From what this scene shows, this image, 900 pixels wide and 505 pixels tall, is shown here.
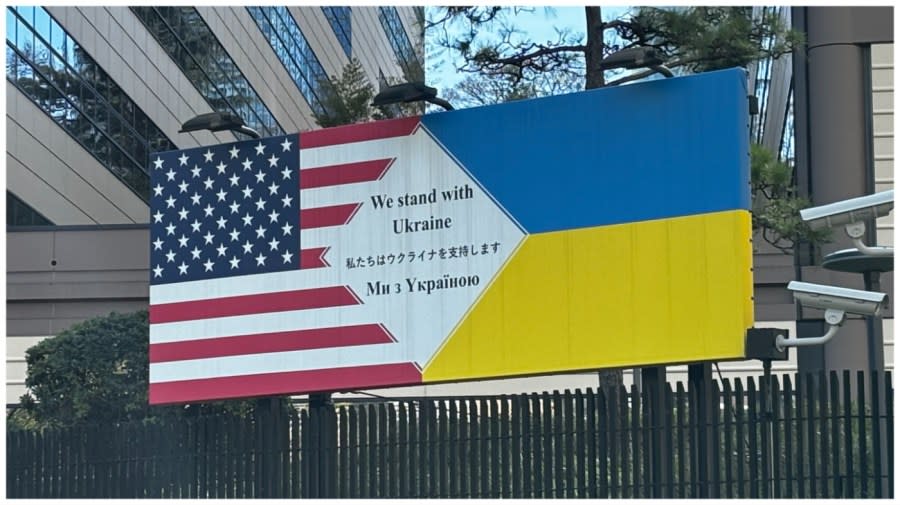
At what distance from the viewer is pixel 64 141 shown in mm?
25438

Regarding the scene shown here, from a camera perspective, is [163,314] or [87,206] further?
[87,206]

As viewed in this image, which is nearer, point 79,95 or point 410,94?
point 410,94

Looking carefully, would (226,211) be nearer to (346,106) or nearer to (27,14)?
(346,106)

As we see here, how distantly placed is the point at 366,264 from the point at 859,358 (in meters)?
9.70

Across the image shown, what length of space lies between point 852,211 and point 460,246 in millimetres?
3272

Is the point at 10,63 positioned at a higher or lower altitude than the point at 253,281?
higher

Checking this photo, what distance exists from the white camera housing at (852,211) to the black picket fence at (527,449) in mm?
1280

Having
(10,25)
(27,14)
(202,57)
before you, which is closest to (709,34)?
(10,25)

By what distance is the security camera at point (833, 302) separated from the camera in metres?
9.45

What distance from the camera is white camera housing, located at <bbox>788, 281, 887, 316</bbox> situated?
9438 mm

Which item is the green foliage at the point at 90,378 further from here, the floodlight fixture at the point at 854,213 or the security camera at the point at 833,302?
the floodlight fixture at the point at 854,213


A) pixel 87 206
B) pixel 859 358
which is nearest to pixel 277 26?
pixel 87 206

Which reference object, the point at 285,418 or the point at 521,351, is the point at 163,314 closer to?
the point at 285,418

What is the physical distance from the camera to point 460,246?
10953mm
